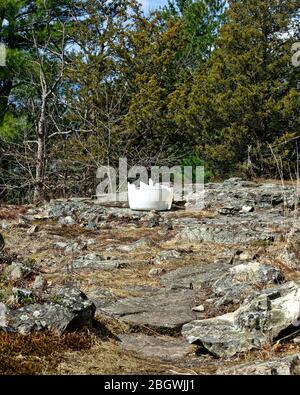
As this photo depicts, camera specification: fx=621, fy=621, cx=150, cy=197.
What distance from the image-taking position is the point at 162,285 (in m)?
5.59

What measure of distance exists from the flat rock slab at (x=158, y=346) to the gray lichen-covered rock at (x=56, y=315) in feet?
1.11

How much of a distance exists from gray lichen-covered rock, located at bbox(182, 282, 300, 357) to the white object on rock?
5642 mm

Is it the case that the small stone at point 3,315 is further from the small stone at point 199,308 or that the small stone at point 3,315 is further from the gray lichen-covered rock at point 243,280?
the gray lichen-covered rock at point 243,280

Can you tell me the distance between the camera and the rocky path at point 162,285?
3.52 meters

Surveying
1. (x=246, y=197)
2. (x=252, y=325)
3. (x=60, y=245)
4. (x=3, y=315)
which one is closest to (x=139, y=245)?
(x=60, y=245)

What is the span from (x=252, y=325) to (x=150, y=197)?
6.01 metres

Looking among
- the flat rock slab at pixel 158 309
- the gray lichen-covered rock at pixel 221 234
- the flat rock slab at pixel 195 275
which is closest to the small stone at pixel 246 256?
the flat rock slab at pixel 195 275

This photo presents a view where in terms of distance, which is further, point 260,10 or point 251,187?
point 260,10

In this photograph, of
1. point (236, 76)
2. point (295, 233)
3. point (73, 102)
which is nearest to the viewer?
point (295, 233)

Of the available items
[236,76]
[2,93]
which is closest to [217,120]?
[236,76]

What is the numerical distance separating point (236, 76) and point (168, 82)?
4165mm

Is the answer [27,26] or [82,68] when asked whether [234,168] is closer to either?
[82,68]
